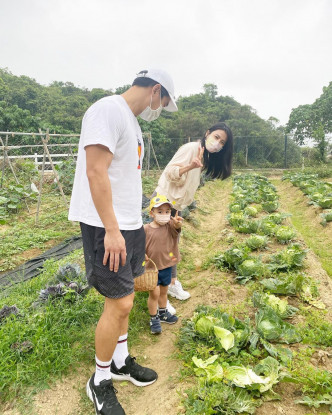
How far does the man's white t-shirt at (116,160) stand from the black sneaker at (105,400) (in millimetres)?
1087

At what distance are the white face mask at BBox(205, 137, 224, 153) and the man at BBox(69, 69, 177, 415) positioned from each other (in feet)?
3.59

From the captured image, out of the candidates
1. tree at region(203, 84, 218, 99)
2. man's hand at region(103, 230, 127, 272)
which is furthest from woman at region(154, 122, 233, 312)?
tree at region(203, 84, 218, 99)

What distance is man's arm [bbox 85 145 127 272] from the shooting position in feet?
5.03

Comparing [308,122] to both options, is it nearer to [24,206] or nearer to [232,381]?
[24,206]

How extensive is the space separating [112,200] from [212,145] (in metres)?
1.65

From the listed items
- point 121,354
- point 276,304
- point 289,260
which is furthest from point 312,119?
point 121,354

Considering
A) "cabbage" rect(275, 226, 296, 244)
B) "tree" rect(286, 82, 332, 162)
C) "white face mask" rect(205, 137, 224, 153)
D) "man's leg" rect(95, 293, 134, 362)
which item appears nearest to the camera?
"man's leg" rect(95, 293, 134, 362)

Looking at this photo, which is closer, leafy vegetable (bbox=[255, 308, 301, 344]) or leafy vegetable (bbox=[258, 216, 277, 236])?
leafy vegetable (bbox=[255, 308, 301, 344])

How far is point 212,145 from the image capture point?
3.03m

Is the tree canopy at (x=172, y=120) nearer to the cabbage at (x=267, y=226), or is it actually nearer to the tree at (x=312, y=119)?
the tree at (x=312, y=119)

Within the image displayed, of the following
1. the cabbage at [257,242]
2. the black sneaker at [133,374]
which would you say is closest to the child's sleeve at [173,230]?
the black sneaker at [133,374]

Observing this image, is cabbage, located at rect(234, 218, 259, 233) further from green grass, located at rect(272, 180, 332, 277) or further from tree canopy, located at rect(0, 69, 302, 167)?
tree canopy, located at rect(0, 69, 302, 167)

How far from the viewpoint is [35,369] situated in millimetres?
2205

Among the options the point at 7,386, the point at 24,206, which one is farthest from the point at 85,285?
the point at 24,206
